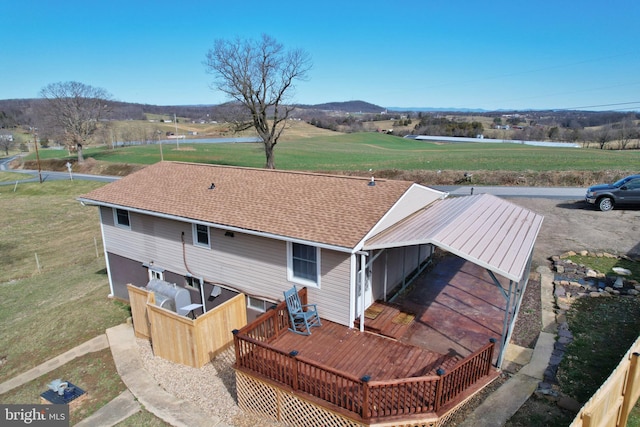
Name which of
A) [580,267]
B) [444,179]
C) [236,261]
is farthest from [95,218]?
[580,267]

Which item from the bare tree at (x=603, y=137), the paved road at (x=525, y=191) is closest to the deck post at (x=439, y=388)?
the paved road at (x=525, y=191)

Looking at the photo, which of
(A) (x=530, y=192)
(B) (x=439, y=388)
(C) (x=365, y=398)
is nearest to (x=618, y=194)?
(A) (x=530, y=192)

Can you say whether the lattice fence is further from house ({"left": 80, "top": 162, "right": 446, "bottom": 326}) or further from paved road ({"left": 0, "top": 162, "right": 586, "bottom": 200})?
paved road ({"left": 0, "top": 162, "right": 586, "bottom": 200})

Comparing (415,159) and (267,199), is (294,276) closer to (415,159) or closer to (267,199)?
(267,199)

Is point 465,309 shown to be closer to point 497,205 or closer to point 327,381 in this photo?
point 497,205

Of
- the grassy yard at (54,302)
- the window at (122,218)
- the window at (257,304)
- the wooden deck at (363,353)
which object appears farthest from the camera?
the window at (122,218)

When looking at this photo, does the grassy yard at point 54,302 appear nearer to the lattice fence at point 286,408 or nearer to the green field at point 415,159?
the lattice fence at point 286,408
